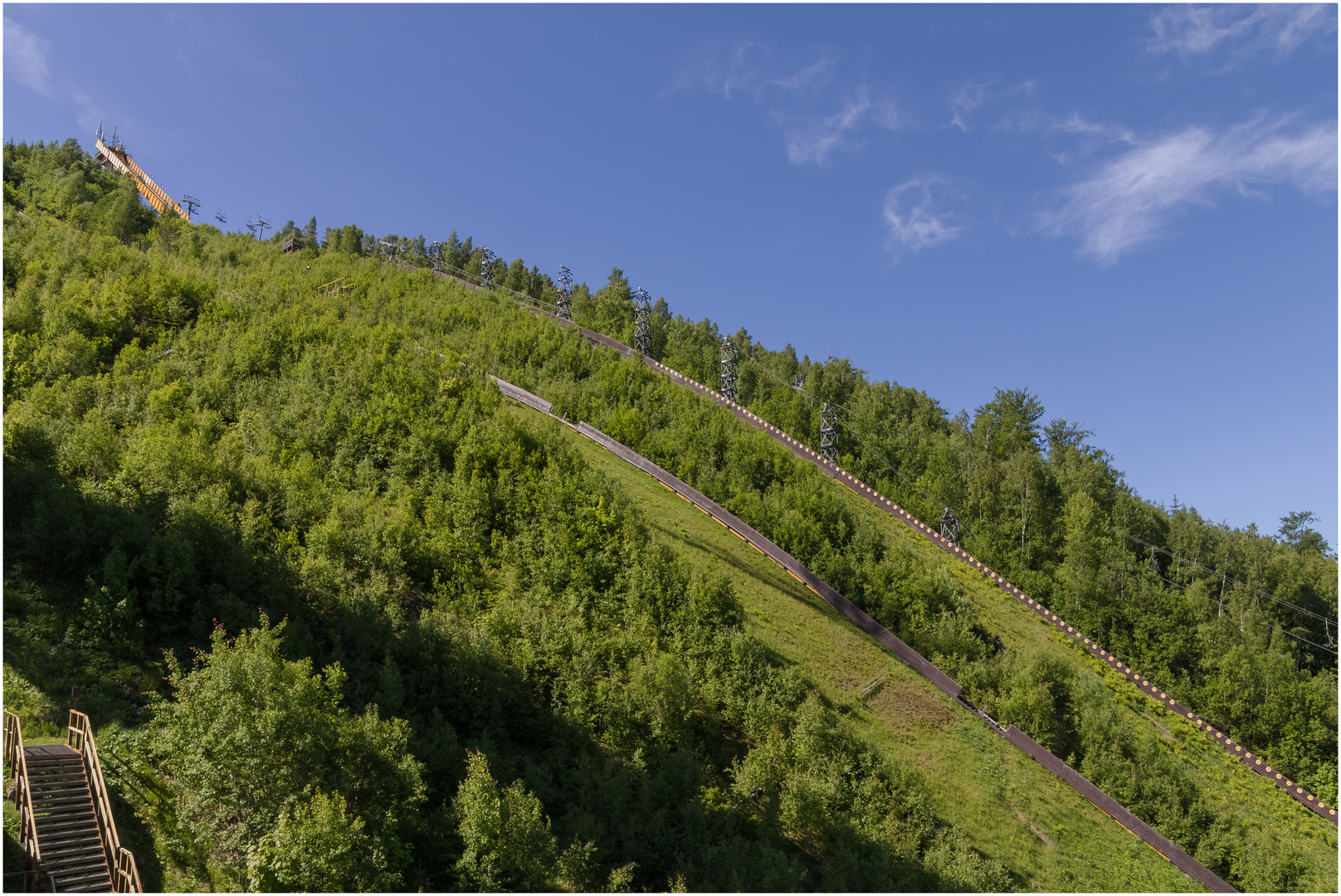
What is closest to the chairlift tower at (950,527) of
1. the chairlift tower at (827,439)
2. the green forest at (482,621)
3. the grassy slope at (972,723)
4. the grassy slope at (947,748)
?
the green forest at (482,621)

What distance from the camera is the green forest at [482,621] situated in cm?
1706

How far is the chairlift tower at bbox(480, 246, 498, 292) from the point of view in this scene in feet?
279

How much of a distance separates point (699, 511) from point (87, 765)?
26526mm

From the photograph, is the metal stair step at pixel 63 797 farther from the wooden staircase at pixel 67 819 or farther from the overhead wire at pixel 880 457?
the overhead wire at pixel 880 457

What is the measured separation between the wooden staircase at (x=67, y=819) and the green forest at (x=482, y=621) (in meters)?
0.75

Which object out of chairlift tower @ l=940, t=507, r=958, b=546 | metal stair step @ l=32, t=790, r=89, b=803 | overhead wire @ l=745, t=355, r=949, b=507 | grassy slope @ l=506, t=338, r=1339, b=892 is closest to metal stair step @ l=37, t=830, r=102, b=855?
metal stair step @ l=32, t=790, r=89, b=803


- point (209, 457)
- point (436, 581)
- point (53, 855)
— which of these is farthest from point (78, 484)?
point (53, 855)

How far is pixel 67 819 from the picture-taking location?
51.4 feet

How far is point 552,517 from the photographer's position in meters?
32.9

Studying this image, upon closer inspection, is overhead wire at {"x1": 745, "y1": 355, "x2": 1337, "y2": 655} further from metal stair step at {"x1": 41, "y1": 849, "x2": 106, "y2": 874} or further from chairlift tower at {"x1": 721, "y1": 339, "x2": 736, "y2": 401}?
metal stair step at {"x1": 41, "y1": 849, "x2": 106, "y2": 874}

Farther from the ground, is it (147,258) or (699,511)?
(147,258)

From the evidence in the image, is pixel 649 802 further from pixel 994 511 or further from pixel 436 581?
pixel 994 511

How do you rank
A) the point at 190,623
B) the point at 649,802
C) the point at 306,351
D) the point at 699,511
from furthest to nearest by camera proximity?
the point at 306,351, the point at 699,511, the point at 190,623, the point at 649,802

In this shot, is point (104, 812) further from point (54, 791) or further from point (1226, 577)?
point (1226, 577)
